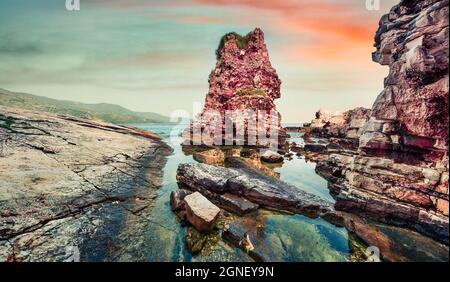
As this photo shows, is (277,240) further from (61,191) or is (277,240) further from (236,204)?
(61,191)

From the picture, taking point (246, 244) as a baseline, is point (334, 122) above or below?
above

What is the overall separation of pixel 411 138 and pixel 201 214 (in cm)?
834

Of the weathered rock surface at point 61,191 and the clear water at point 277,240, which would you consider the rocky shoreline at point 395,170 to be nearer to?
the clear water at point 277,240

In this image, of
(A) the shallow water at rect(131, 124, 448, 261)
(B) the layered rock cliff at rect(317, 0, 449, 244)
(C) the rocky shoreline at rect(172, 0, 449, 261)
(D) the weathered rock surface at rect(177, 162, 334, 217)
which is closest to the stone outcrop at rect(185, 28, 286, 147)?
(D) the weathered rock surface at rect(177, 162, 334, 217)

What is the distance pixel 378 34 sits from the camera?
36.9 feet

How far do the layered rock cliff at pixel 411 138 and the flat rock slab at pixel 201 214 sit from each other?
5679mm

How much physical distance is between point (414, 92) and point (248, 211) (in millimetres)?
7784

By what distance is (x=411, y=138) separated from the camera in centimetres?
731

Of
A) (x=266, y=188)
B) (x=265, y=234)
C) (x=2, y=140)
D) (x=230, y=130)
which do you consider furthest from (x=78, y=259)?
(x=230, y=130)

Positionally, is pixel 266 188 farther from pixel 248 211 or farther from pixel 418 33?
pixel 418 33

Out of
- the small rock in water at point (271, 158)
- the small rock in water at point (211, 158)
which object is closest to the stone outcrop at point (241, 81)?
the small rock in water at point (271, 158)

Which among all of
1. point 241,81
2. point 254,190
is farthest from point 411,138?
point 241,81

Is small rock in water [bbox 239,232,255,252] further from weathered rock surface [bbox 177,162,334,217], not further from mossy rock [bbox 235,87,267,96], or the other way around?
mossy rock [bbox 235,87,267,96]
